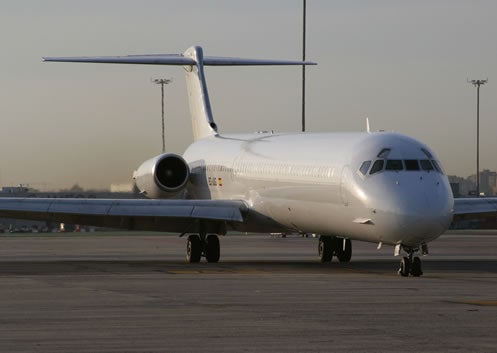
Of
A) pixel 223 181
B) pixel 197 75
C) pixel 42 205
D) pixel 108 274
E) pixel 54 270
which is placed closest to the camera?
pixel 108 274

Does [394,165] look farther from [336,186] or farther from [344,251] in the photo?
[344,251]

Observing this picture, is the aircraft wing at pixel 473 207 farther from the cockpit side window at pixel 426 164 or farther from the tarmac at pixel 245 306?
the cockpit side window at pixel 426 164

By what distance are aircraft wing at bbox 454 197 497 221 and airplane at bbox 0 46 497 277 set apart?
0.10 ft

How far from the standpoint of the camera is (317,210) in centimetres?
2762

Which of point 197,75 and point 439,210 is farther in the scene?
point 197,75

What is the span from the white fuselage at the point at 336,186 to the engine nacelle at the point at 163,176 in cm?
100

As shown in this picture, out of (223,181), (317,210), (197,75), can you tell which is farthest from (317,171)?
(197,75)

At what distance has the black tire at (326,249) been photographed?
32062mm

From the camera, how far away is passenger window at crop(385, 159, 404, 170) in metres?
25.1

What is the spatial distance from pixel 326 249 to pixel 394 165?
7.24 m

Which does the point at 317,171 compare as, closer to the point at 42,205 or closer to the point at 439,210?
the point at 439,210

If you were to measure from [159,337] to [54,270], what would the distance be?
13.5 m

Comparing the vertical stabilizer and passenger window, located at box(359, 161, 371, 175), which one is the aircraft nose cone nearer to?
passenger window, located at box(359, 161, 371, 175)

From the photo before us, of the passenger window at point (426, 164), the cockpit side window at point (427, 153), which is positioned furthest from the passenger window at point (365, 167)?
the cockpit side window at point (427, 153)
